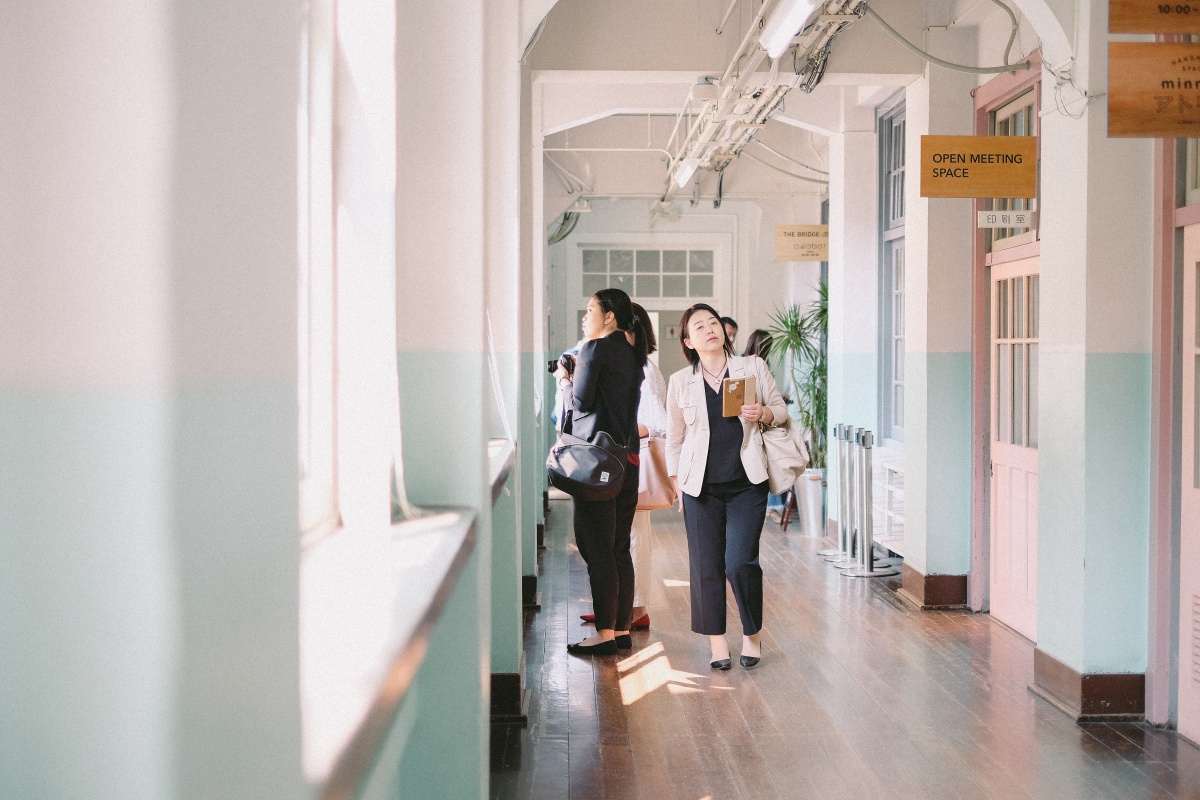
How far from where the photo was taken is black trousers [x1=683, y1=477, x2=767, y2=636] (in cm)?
480

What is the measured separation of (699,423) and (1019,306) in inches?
84.7

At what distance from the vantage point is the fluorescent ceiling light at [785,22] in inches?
178

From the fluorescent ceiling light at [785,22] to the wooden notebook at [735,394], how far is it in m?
1.57

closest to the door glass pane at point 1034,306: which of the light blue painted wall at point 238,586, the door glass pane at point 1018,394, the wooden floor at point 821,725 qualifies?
the door glass pane at point 1018,394

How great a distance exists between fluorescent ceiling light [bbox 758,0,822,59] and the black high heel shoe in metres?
2.97

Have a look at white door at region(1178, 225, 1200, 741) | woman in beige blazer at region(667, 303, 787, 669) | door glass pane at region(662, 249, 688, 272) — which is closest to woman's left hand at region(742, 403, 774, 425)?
woman in beige blazer at region(667, 303, 787, 669)

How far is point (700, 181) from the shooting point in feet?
42.5

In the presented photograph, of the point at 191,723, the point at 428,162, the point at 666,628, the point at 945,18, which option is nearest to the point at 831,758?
the point at 666,628

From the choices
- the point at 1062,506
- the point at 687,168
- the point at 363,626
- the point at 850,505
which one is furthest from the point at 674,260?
the point at 363,626

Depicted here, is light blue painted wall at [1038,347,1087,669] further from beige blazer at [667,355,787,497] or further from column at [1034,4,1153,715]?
beige blazer at [667,355,787,497]

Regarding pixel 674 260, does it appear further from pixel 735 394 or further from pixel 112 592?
pixel 112 592

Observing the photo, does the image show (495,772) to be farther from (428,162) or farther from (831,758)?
(428,162)

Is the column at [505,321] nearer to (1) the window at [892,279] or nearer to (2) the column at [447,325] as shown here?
(2) the column at [447,325]

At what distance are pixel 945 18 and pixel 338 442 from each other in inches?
209
